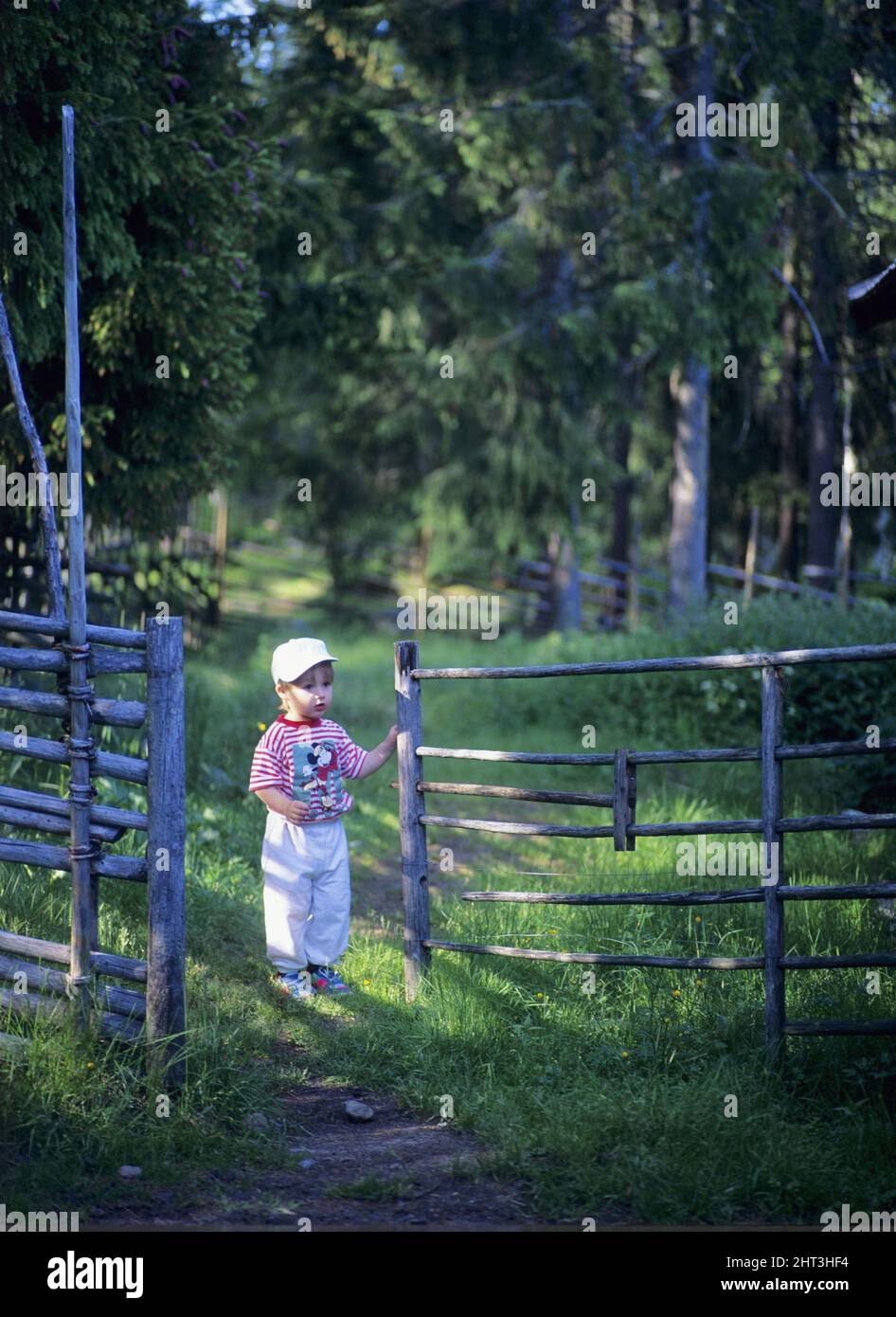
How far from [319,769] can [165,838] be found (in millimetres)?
1028

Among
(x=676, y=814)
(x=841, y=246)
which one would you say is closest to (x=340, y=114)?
(x=841, y=246)

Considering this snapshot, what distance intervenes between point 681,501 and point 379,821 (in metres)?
8.40

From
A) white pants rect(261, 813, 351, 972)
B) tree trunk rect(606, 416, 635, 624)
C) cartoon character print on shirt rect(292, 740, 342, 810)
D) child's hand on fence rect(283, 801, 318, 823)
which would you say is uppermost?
tree trunk rect(606, 416, 635, 624)

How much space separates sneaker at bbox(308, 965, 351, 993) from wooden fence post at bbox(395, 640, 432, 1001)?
0.30 metres

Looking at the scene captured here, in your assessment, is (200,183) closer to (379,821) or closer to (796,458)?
(379,821)

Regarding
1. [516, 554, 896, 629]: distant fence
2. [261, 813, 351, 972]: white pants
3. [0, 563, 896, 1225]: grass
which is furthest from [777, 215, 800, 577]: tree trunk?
[261, 813, 351, 972]: white pants

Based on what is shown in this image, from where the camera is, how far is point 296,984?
5719mm

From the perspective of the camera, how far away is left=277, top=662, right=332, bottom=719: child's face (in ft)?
18.1

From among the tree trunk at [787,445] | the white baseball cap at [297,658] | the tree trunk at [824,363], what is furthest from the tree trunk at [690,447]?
the white baseball cap at [297,658]

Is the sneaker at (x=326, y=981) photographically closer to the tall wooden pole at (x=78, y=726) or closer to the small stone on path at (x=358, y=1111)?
the small stone on path at (x=358, y=1111)

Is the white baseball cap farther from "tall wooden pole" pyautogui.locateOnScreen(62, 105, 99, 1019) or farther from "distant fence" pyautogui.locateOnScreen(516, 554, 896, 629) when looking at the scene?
"distant fence" pyautogui.locateOnScreen(516, 554, 896, 629)

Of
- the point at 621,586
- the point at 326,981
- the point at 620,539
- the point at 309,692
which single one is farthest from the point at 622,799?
the point at 620,539

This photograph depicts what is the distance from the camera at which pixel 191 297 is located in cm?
795

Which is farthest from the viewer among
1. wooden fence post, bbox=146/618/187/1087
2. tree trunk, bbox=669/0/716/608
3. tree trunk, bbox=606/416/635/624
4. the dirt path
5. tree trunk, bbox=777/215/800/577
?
tree trunk, bbox=606/416/635/624
